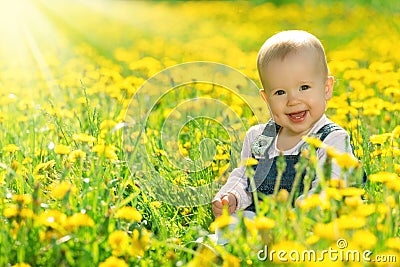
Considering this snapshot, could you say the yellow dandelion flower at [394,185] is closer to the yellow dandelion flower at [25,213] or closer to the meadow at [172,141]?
the meadow at [172,141]

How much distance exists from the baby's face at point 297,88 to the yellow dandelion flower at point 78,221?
84 centimetres

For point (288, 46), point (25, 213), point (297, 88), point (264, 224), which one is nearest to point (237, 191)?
point (297, 88)

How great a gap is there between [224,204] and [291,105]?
1.34 ft

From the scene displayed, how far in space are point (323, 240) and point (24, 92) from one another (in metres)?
3.21

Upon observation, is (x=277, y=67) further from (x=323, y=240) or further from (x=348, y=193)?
(x=323, y=240)

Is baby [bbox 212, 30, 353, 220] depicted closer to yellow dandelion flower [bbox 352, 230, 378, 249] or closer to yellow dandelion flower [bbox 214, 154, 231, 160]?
yellow dandelion flower [bbox 214, 154, 231, 160]

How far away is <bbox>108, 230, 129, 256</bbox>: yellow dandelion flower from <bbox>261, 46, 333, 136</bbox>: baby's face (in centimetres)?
79

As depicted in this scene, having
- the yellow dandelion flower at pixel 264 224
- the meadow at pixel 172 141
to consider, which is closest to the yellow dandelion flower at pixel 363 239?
the meadow at pixel 172 141

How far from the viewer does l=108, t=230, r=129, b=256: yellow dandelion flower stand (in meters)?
1.83

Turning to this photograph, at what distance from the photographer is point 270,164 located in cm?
247

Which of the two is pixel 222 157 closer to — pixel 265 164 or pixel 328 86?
pixel 265 164

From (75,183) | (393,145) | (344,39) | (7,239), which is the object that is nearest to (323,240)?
(7,239)

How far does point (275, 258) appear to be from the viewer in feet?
5.34

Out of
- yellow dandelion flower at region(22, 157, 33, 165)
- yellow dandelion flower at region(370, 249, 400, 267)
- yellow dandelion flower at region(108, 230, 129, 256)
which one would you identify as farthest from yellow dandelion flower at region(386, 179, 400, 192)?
yellow dandelion flower at region(22, 157, 33, 165)
